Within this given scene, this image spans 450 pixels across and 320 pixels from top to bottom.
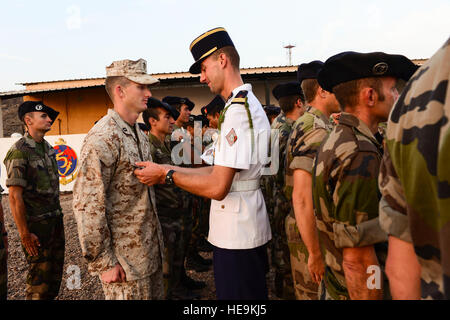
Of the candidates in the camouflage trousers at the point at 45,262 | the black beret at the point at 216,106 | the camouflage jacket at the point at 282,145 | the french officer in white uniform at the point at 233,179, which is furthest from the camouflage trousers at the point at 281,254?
the black beret at the point at 216,106

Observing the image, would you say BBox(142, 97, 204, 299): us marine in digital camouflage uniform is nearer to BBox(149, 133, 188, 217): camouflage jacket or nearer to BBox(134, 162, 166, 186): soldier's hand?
BBox(149, 133, 188, 217): camouflage jacket

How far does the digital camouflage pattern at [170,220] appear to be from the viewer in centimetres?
413

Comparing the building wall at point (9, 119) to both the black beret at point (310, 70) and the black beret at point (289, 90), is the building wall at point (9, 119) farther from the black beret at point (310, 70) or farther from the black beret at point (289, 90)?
the black beret at point (310, 70)

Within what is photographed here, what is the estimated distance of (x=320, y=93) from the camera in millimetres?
2885

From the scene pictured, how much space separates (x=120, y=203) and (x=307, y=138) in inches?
63.8

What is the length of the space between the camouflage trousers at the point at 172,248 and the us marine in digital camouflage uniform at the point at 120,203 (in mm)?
1487

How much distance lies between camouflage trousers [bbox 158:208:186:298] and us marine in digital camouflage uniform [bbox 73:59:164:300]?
4.88ft

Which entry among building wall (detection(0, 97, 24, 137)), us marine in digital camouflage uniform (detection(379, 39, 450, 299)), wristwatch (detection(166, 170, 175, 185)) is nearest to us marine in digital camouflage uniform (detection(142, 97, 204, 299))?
wristwatch (detection(166, 170, 175, 185))

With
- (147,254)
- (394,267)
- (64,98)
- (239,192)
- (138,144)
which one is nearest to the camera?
(394,267)

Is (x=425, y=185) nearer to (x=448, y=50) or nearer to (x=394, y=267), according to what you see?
(x=448, y=50)

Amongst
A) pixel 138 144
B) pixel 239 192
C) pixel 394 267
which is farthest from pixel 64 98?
pixel 394 267

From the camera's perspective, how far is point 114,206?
7.74 ft
